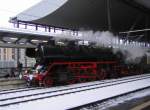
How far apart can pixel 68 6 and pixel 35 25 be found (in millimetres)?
4785

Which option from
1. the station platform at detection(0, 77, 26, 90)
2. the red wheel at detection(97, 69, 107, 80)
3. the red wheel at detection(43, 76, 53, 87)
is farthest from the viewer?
the red wheel at detection(97, 69, 107, 80)

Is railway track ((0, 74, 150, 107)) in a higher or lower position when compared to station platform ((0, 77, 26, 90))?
higher

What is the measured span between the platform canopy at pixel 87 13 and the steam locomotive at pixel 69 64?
332 inches

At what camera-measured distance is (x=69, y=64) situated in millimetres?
19047

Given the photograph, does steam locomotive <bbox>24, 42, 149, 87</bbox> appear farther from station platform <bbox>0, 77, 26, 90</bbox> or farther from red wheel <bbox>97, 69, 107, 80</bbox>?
station platform <bbox>0, 77, 26, 90</bbox>

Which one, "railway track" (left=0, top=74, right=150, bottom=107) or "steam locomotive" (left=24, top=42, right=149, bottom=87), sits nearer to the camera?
"railway track" (left=0, top=74, right=150, bottom=107)

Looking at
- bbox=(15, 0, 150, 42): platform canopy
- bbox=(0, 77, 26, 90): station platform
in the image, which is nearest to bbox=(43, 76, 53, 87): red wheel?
bbox=(0, 77, 26, 90): station platform

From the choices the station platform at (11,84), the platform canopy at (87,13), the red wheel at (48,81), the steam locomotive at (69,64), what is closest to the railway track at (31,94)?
the red wheel at (48,81)

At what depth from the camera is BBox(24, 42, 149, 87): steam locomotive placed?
57.9ft

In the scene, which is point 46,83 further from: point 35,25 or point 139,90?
point 35,25

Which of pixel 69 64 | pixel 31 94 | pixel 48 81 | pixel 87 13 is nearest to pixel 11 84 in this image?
pixel 48 81

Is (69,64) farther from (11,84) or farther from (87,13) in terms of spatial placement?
(87,13)

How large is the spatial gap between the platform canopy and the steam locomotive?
27.7ft

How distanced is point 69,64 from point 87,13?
18.0 meters
